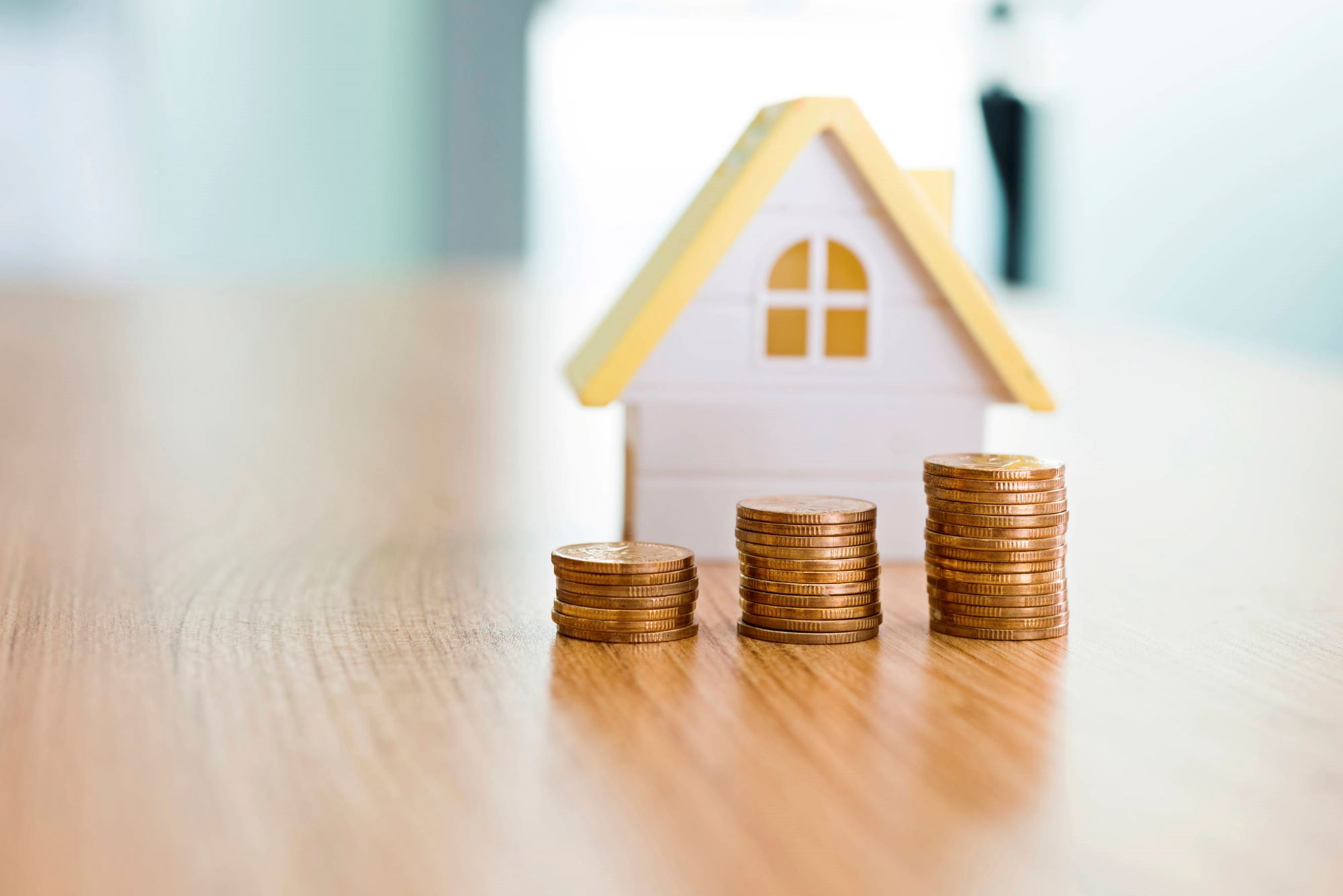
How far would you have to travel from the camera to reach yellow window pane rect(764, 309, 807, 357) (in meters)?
1.50

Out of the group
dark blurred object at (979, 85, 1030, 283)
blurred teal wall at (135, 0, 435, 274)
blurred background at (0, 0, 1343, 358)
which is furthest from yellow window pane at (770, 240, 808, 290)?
blurred teal wall at (135, 0, 435, 274)

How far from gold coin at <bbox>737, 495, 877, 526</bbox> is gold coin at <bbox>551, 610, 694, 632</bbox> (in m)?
0.10

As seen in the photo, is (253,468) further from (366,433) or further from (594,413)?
(594,413)

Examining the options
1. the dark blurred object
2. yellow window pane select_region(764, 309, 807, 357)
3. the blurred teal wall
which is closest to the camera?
yellow window pane select_region(764, 309, 807, 357)

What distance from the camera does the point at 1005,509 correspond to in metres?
1.07

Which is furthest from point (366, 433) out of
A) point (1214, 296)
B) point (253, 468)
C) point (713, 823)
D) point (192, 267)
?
point (192, 267)

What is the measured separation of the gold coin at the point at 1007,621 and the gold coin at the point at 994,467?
0.37 ft

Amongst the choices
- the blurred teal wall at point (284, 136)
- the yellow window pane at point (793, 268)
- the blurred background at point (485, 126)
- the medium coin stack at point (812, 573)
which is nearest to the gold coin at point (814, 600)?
the medium coin stack at point (812, 573)

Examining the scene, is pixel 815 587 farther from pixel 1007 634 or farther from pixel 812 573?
pixel 1007 634

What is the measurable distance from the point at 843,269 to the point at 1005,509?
45cm

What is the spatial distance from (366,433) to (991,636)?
1614mm

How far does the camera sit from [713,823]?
0.67 metres

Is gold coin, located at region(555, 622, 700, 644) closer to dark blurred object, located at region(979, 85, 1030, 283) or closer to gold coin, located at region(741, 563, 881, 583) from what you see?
gold coin, located at region(741, 563, 881, 583)

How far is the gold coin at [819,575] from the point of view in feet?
3.51
